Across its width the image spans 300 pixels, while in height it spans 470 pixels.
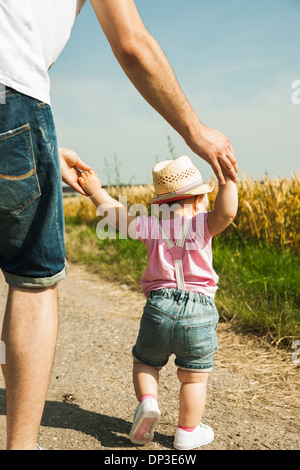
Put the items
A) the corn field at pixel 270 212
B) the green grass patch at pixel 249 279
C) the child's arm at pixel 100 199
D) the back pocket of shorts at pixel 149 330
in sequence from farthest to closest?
the corn field at pixel 270 212 → the green grass patch at pixel 249 279 → the child's arm at pixel 100 199 → the back pocket of shorts at pixel 149 330

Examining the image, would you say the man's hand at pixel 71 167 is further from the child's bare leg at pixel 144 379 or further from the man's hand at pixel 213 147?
the child's bare leg at pixel 144 379

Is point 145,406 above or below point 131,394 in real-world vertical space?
above

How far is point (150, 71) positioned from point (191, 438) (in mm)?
1598

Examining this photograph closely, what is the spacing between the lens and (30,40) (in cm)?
165

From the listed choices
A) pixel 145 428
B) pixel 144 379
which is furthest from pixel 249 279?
pixel 145 428

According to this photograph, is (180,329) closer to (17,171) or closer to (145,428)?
(145,428)

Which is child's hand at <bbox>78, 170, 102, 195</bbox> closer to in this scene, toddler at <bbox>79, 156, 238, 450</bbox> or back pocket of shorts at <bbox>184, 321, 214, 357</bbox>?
toddler at <bbox>79, 156, 238, 450</bbox>

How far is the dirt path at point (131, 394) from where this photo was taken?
2.36 metres

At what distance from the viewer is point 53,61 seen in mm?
1773

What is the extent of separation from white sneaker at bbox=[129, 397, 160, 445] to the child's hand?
3.59ft

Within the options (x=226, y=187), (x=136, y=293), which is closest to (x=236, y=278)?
(x=136, y=293)

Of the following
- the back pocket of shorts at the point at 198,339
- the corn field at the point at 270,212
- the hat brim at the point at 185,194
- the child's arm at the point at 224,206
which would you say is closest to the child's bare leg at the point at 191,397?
the back pocket of shorts at the point at 198,339
